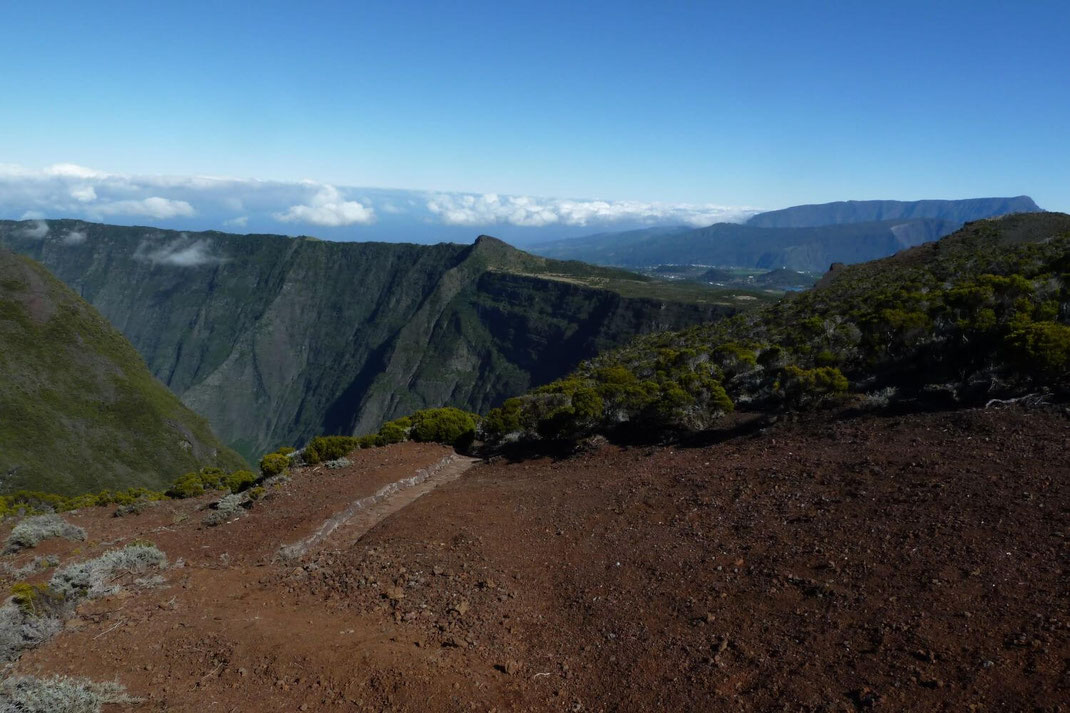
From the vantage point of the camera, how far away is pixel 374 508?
14.2m

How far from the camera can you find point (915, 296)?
24.5 m

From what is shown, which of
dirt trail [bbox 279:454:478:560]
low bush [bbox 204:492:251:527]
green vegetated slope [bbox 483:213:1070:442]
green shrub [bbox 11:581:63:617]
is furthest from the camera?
low bush [bbox 204:492:251:527]

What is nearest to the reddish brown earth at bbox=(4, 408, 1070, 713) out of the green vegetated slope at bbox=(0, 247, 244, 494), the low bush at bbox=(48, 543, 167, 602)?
the low bush at bbox=(48, 543, 167, 602)

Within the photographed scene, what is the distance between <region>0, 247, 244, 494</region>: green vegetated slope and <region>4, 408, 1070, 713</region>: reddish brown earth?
45378mm

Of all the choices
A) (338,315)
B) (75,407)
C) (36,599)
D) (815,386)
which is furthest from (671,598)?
(338,315)

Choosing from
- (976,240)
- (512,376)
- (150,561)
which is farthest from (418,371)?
(150,561)

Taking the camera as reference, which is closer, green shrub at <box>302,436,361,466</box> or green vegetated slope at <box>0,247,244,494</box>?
green shrub at <box>302,436,361,466</box>

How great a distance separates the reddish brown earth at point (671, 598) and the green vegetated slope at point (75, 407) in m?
45.4

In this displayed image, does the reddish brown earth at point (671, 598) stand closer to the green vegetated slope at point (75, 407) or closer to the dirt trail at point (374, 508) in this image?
the dirt trail at point (374, 508)

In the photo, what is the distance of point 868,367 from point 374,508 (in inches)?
581

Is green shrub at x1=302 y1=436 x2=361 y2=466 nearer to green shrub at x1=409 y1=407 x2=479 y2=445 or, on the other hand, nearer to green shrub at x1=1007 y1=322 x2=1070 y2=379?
green shrub at x1=409 y1=407 x2=479 y2=445

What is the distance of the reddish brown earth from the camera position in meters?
6.43

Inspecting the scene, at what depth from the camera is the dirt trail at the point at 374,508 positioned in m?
12.2

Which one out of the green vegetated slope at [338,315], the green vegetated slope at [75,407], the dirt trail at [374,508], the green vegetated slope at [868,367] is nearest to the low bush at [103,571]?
the dirt trail at [374,508]
